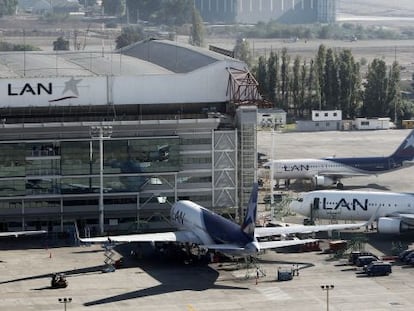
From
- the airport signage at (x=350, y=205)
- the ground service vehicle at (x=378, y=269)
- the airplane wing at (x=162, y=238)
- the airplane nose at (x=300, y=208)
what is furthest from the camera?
the airplane nose at (x=300, y=208)

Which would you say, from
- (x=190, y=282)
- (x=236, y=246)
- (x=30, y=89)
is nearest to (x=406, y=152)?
(x=30, y=89)

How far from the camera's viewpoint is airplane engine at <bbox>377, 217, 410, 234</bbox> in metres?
131

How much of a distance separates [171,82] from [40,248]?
23.8 meters

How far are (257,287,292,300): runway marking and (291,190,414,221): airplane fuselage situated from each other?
2675cm

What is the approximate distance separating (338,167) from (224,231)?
55.8 metres

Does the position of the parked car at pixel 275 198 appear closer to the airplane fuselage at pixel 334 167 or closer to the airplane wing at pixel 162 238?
the airplane fuselage at pixel 334 167

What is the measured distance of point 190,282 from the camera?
371ft

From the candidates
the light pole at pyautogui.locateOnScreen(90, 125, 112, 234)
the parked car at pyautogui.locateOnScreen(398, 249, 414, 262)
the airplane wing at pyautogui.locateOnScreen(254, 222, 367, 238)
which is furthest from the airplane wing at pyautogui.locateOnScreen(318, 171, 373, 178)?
the parked car at pyautogui.locateOnScreen(398, 249, 414, 262)

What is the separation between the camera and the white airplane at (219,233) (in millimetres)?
111875

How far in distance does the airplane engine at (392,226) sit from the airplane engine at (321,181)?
36942 millimetres

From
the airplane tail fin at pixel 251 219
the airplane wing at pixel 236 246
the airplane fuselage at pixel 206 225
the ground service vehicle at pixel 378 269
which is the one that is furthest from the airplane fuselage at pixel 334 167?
the airplane tail fin at pixel 251 219

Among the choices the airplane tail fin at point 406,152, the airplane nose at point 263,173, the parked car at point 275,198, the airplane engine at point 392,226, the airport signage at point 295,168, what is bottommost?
the airplane engine at point 392,226

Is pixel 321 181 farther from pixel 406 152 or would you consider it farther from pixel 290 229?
pixel 290 229

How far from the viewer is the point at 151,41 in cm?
17938
